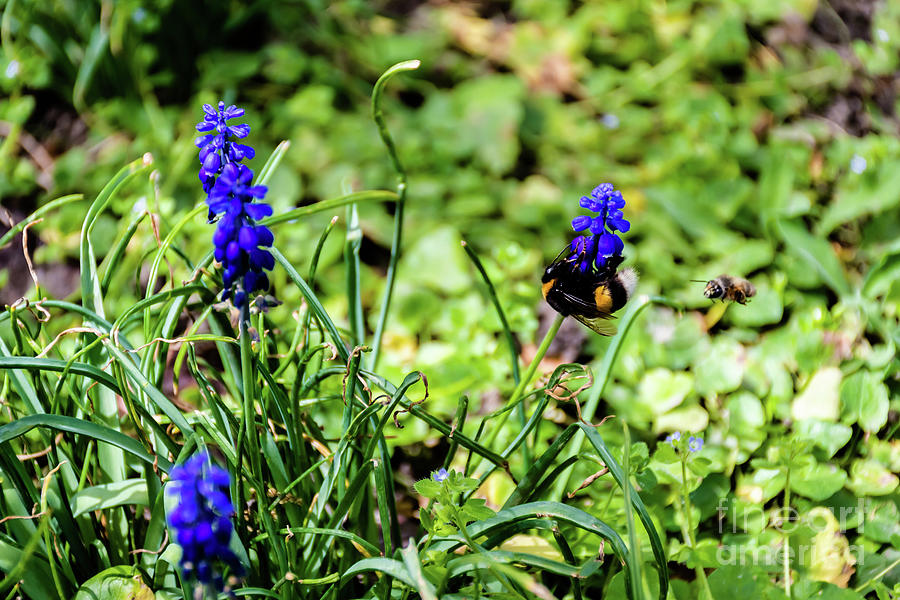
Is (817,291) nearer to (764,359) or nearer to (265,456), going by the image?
(764,359)

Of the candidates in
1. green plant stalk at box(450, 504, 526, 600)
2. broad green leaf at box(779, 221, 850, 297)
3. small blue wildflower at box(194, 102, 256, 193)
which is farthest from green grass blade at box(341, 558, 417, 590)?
broad green leaf at box(779, 221, 850, 297)

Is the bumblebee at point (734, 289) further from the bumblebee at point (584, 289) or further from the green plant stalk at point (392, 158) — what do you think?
the green plant stalk at point (392, 158)

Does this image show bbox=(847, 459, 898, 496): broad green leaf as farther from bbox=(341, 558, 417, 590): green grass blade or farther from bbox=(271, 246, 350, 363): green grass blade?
bbox=(271, 246, 350, 363): green grass blade

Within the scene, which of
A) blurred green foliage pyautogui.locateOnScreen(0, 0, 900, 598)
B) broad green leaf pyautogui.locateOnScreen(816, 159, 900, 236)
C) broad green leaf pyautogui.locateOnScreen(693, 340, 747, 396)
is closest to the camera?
blurred green foliage pyautogui.locateOnScreen(0, 0, 900, 598)

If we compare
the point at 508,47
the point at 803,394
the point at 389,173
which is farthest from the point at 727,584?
the point at 508,47

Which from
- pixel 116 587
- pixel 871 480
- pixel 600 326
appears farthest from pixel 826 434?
pixel 116 587

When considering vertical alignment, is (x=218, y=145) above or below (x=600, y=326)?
above

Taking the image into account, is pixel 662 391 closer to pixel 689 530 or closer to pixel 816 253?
pixel 689 530

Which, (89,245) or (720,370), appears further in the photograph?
(720,370)
